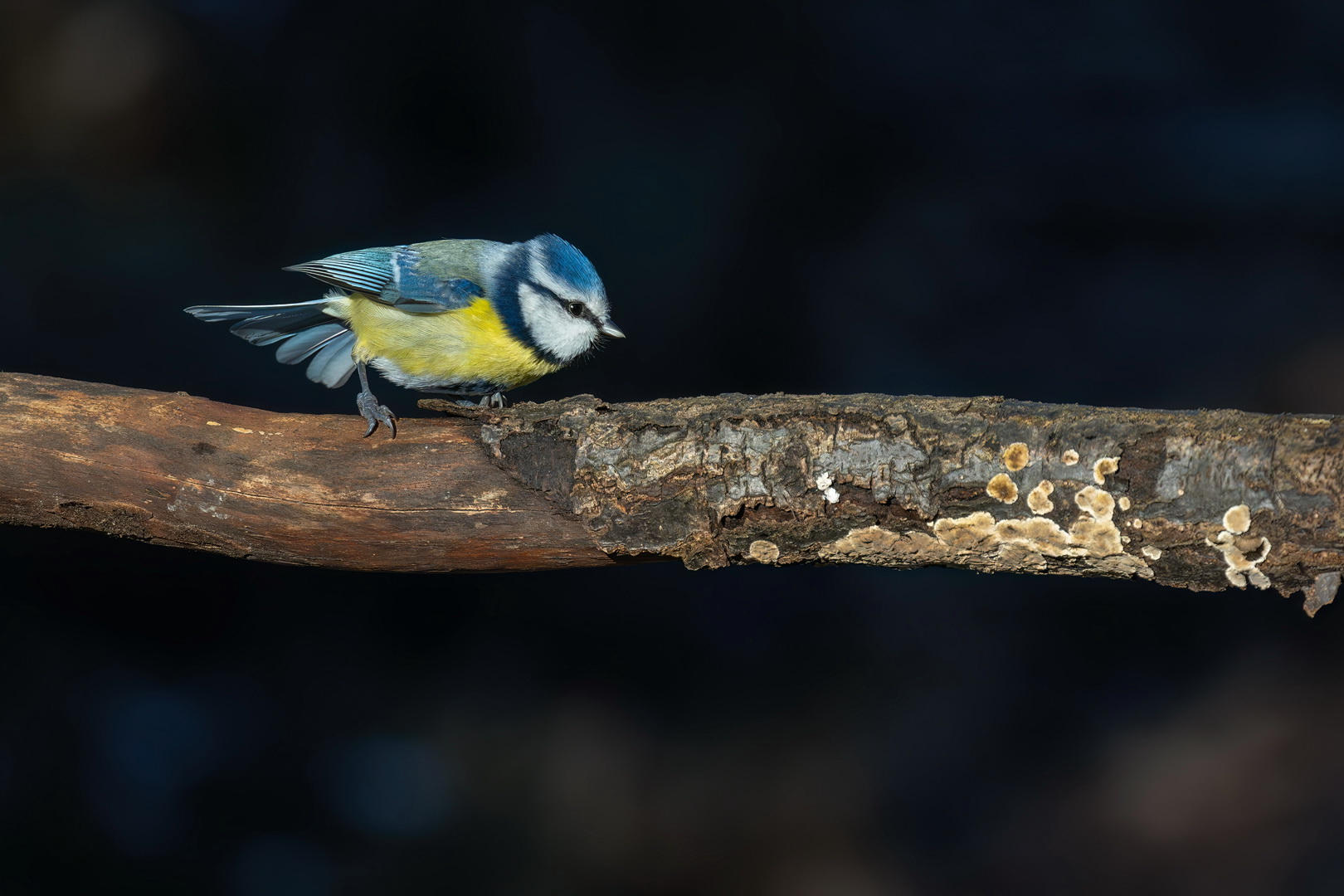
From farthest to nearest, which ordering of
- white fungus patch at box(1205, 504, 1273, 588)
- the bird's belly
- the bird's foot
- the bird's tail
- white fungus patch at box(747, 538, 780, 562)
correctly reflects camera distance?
1. the bird's tail
2. the bird's belly
3. the bird's foot
4. white fungus patch at box(747, 538, 780, 562)
5. white fungus patch at box(1205, 504, 1273, 588)

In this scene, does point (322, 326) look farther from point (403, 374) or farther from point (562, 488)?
point (562, 488)

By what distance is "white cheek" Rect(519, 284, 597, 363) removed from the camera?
1.56m

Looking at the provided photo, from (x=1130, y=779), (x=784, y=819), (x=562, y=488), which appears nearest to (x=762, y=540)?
(x=562, y=488)

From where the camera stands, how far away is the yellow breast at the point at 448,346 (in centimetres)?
156

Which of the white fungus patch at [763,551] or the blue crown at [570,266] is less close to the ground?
the blue crown at [570,266]

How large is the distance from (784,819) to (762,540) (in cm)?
101

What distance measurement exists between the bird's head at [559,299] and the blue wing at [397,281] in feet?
0.30

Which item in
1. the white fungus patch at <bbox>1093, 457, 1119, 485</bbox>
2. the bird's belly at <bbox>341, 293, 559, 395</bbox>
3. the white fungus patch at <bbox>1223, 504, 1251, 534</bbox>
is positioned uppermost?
the bird's belly at <bbox>341, 293, 559, 395</bbox>

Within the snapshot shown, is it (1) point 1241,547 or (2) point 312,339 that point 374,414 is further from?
(1) point 1241,547

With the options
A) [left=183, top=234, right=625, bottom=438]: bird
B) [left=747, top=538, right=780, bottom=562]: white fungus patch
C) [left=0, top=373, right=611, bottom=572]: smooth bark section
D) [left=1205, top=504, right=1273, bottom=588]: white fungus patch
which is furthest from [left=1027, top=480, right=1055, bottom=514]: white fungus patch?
[left=183, top=234, right=625, bottom=438]: bird

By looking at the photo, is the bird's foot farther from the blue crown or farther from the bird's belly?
the blue crown

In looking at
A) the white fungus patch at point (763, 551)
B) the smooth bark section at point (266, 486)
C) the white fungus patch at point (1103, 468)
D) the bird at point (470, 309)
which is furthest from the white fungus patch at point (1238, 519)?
the bird at point (470, 309)

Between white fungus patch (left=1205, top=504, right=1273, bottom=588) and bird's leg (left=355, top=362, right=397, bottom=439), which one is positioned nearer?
white fungus patch (left=1205, top=504, right=1273, bottom=588)

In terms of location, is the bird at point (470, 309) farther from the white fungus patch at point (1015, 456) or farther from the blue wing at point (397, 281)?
the white fungus patch at point (1015, 456)
